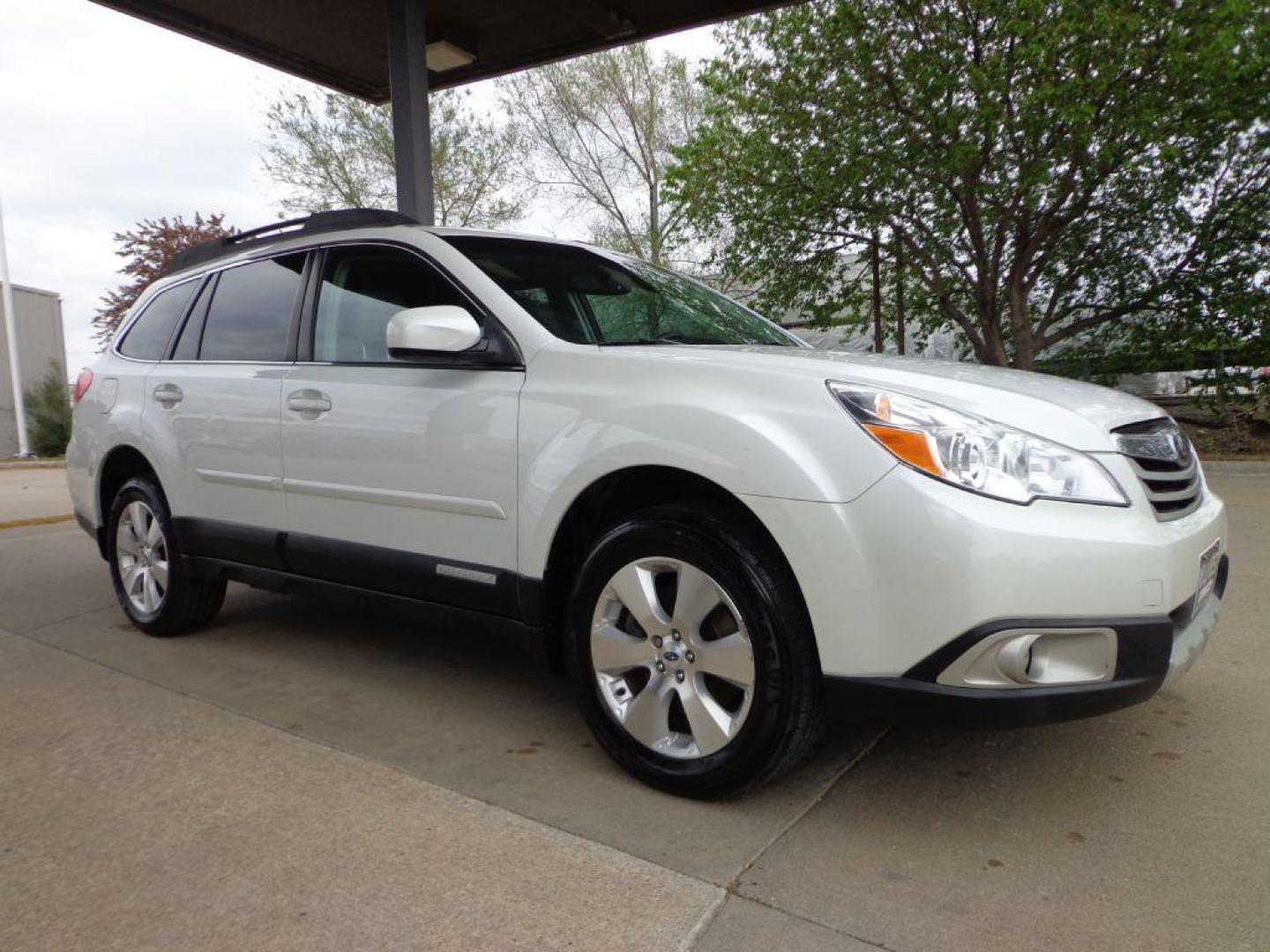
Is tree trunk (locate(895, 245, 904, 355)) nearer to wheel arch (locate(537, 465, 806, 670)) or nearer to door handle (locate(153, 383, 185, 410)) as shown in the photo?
door handle (locate(153, 383, 185, 410))

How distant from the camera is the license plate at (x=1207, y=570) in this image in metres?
2.32

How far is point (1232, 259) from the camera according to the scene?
1131cm

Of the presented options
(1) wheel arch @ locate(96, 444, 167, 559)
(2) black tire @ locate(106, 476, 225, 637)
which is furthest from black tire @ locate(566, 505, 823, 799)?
(1) wheel arch @ locate(96, 444, 167, 559)

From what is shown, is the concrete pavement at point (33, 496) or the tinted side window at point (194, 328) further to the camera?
the concrete pavement at point (33, 496)

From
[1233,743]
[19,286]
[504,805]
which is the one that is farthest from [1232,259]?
[19,286]

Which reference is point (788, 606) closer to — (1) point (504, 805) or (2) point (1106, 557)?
(2) point (1106, 557)

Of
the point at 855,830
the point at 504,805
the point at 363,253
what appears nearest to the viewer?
the point at 855,830

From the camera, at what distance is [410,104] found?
6.63m

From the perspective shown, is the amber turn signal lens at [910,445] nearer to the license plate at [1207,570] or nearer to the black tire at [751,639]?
the black tire at [751,639]

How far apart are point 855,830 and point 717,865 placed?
0.40 meters

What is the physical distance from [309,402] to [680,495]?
155 cm

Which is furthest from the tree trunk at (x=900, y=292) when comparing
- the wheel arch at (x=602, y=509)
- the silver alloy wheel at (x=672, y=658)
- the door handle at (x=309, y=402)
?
the silver alloy wheel at (x=672, y=658)

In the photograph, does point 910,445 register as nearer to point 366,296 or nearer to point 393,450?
point 393,450

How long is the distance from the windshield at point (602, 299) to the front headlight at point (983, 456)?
3.60ft
